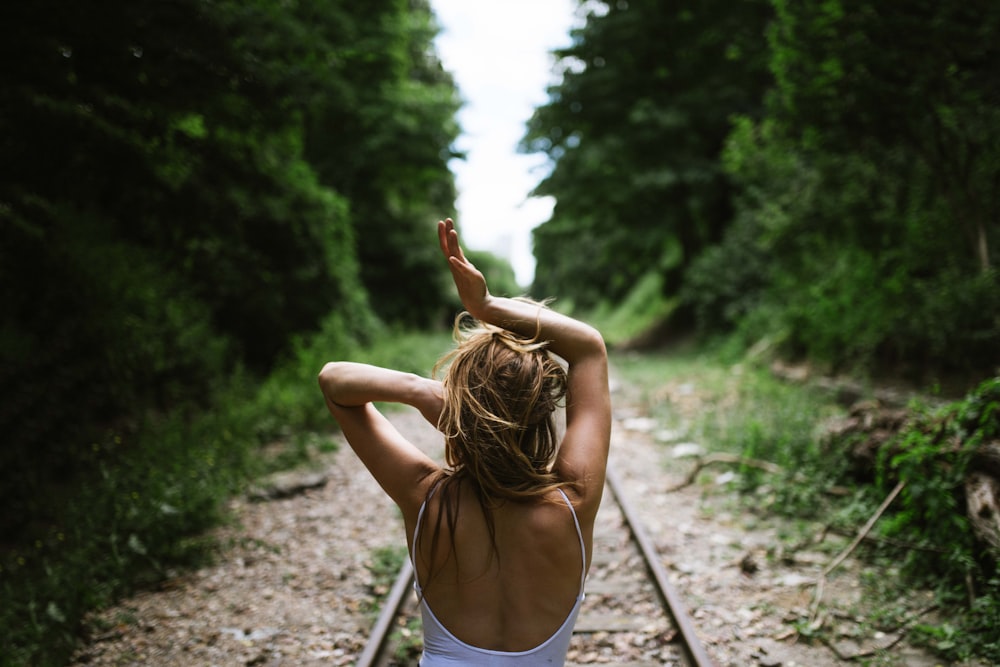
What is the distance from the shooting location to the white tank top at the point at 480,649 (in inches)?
66.7

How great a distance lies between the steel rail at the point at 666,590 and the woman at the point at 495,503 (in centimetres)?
172

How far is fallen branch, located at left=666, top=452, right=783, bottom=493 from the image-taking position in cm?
603

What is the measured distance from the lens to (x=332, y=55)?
8.05 metres

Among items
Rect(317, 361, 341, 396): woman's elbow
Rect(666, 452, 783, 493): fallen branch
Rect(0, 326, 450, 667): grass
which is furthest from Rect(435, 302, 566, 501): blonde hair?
Rect(666, 452, 783, 493): fallen branch

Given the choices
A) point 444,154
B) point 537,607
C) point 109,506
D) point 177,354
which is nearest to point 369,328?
point 444,154

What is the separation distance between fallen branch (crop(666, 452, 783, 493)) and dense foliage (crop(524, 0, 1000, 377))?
264 centimetres

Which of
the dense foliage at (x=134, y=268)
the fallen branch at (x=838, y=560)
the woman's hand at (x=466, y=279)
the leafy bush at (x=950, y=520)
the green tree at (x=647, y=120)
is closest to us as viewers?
the woman's hand at (x=466, y=279)

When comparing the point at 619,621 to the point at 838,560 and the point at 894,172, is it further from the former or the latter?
the point at 894,172

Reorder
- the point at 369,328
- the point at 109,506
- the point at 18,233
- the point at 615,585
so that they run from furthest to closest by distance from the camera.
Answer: the point at 369,328 < the point at 18,233 < the point at 109,506 < the point at 615,585

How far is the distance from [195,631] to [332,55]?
23.8ft

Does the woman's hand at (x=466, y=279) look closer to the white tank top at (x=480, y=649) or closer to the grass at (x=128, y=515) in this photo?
the white tank top at (x=480, y=649)

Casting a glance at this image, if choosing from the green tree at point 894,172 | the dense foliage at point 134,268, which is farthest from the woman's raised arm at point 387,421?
the green tree at point 894,172

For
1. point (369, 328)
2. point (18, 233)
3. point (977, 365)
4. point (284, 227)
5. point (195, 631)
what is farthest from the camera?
point (369, 328)

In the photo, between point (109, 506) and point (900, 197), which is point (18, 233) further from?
point (900, 197)
